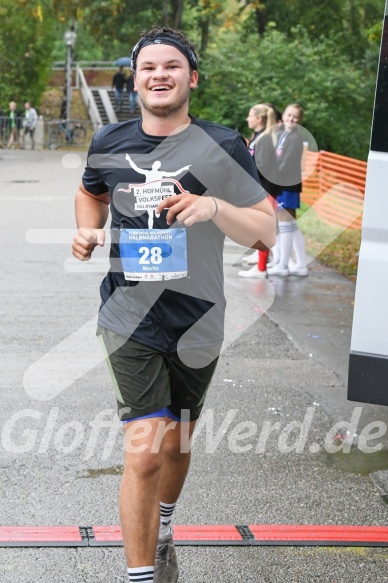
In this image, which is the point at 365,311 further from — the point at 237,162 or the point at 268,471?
the point at 268,471

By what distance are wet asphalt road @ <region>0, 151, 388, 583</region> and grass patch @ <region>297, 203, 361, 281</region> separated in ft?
9.45

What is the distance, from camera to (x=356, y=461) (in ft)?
19.6

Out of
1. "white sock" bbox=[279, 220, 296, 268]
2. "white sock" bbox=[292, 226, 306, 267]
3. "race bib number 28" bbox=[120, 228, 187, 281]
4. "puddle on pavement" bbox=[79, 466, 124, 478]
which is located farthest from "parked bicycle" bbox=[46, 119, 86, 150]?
"race bib number 28" bbox=[120, 228, 187, 281]

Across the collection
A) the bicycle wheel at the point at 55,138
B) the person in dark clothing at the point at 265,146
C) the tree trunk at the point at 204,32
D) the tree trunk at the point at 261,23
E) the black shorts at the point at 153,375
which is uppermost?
the black shorts at the point at 153,375

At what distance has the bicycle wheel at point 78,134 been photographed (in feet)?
136

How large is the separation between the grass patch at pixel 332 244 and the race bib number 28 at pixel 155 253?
8939 millimetres

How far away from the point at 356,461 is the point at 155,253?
261 centimetres

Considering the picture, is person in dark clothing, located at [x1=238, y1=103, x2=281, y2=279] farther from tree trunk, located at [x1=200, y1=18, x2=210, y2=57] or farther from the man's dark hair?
tree trunk, located at [x1=200, y1=18, x2=210, y2=57]

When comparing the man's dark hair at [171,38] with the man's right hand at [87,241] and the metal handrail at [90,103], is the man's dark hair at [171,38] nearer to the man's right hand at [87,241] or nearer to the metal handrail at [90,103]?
the man's right hand at [87,241]

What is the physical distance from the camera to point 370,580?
4.36m

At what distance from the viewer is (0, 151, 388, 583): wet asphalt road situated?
14.7 feet

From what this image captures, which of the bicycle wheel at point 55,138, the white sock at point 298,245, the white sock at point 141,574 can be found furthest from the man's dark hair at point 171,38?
the bicycle wheel at point 55,138

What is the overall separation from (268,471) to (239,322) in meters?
4.10

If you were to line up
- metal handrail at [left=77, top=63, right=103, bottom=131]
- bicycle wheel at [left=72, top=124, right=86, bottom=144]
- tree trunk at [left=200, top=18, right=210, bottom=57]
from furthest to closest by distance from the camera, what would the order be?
metal handrail at [left=77, top=63, right=103, bottom=131] → tree trunk at [left=200, top=18, right=210, bottom=57] → bicycle wheel at [left=72, top=124, right=86, bottom=144]
